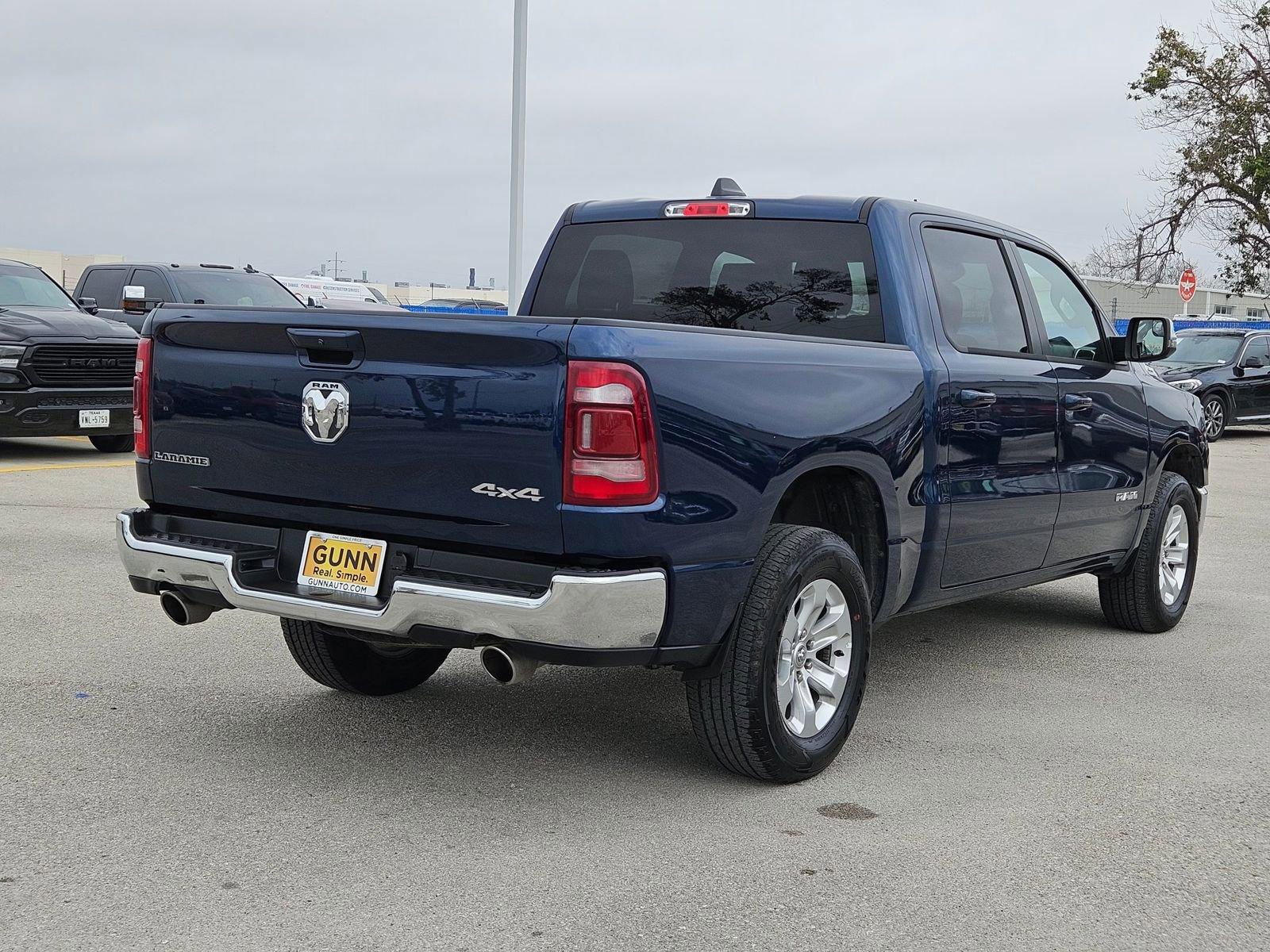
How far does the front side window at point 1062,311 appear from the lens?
6.30m

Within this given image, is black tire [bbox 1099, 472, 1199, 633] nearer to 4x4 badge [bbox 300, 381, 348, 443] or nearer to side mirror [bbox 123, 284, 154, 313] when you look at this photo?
4x4 badge [bbox 300, 381, 348, 443]

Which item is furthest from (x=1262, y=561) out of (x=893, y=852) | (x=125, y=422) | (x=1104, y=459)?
(x=125, y=422)

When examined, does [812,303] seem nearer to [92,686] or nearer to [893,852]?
[893,852]

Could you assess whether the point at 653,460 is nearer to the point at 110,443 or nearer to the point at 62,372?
the point at 62,372

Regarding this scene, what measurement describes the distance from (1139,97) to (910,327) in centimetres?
3034

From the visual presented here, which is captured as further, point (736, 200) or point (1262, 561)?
point (1262, 561)

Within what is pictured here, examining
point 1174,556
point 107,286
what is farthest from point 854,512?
point 107,286

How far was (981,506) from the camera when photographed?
217 inches

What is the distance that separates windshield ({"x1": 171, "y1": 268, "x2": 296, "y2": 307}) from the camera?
16234mm

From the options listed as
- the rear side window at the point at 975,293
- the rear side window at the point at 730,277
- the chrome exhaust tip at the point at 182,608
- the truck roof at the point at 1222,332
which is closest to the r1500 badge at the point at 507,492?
the chrome exhaust tip at the point at 182,608

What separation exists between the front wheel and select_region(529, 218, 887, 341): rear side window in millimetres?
17675

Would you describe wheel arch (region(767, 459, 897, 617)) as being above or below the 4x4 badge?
below

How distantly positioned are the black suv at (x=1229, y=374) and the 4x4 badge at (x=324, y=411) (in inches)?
751

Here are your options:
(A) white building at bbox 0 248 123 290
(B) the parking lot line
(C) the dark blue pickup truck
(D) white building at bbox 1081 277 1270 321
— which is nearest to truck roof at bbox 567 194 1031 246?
(C) the dark blue pickup truck
